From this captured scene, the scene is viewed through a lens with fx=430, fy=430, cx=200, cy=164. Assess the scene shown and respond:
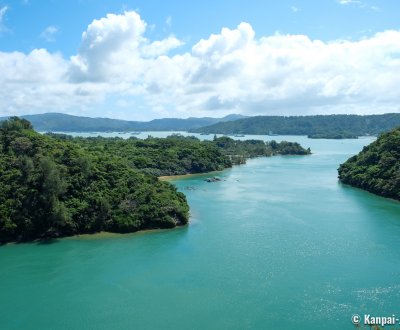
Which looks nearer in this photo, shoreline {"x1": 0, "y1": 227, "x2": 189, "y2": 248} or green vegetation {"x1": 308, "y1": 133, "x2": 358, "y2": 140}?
shoreline {"x1": 0, "y1": 227, "x2": 189, "y2": 248}

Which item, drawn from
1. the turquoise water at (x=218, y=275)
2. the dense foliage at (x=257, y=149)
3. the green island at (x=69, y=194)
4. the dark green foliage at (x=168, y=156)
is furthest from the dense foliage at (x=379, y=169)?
the dense foliage at (x=257, y=149)

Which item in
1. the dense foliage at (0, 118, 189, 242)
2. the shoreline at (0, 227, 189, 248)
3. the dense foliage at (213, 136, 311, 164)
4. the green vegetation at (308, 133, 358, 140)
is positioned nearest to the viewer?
the shoreline at (0, 227, 189, 248)

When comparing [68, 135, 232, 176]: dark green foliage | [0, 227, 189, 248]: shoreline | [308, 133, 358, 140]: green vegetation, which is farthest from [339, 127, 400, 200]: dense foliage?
[308, 133, 358, 140]: green vegetation

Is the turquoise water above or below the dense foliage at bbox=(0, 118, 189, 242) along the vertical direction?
below

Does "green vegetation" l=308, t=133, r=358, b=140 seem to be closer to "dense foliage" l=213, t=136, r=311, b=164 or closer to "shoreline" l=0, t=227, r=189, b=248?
"dense foliage" l=213, t=136, r=311, b=164

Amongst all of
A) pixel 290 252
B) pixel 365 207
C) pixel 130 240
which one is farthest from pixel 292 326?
pixel 365 207

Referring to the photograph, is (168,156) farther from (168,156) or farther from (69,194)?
(69,194)

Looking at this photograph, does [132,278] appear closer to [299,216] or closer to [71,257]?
[71,257]
